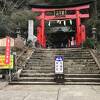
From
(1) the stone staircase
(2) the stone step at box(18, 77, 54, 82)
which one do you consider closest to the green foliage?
(1) the stone staircase

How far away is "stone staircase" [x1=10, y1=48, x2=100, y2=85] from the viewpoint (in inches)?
671

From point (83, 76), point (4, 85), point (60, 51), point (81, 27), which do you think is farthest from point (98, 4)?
point (4, 85)

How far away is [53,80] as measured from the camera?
17000mm

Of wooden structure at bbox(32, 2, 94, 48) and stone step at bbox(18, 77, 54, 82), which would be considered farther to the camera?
wooden structure at bbox(32, 2, 94, 48)

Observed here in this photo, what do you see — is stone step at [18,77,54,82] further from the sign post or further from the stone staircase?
the sign post

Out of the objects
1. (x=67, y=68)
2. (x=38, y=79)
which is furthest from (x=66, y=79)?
(x=67, y=68)

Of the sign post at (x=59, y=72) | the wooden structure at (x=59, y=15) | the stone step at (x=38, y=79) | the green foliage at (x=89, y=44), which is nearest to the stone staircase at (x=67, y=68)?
the stone step at (x=38, y=79)

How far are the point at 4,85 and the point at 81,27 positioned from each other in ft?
42.8

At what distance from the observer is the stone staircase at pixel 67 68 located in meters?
17.0

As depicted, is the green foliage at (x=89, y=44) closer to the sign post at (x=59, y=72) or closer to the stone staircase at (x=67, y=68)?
the stone staircase at (x=67, y=68)

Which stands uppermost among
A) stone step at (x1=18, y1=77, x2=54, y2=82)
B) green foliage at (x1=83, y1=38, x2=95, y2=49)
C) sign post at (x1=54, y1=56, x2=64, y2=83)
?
green foliage at (x1=83, y1=38, x2=95, y2=49)

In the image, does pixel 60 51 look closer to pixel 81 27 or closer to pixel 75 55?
pixel 75 55

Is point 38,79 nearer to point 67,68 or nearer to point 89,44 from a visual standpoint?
point 67,68

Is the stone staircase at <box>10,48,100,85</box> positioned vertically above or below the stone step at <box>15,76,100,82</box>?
above
